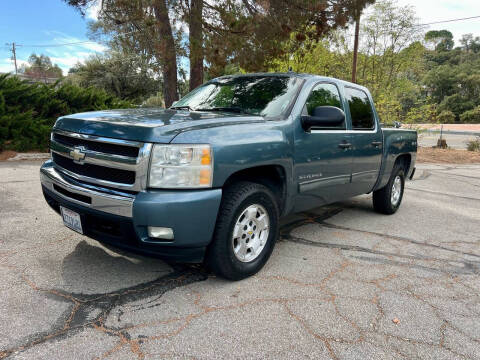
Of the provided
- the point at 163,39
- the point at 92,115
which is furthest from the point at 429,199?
the point at 163,39

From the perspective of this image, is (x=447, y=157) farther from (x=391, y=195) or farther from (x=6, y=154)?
(x=6, y=154)

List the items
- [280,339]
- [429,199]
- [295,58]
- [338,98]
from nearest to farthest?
[280,339], [338,98], [429,199], [295,58]

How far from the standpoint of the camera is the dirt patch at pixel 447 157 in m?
15.2

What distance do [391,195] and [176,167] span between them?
13.5ft

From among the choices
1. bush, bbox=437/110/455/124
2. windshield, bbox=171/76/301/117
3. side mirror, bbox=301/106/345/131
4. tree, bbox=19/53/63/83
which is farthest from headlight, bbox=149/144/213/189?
tree, bbox=19/53/63/83

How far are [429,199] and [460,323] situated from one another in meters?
5.00

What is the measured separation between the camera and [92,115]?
3.28 m

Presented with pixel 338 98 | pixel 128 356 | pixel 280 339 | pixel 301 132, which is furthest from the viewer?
pixel 338 98

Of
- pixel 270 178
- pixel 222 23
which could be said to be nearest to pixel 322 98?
pixel 270 178

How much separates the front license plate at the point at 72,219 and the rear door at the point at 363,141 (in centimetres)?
304

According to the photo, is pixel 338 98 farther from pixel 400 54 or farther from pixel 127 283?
pixel 400 54

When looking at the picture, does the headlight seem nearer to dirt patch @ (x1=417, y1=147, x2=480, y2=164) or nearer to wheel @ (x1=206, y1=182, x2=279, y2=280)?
wheel @ (x1=206, y1=182, x2=279, y2=280)

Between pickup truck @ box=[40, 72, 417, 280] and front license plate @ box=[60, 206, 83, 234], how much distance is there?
0.01 m

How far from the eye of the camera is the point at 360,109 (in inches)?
193
